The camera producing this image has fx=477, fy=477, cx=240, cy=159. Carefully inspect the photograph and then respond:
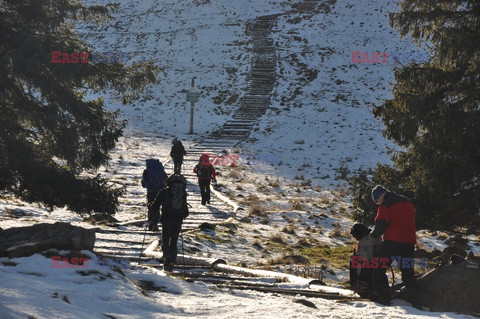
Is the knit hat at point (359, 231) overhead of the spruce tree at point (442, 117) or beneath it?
beneath

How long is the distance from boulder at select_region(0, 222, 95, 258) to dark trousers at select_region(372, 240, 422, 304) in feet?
14.9

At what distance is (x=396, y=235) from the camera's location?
23.4ft

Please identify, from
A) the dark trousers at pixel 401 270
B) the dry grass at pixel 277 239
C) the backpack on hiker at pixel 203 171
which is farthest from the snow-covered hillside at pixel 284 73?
the dark trousers at pixel 401 270

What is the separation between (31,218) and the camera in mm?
13039

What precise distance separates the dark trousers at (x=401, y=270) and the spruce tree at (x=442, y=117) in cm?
299

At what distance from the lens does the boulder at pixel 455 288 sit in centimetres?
671

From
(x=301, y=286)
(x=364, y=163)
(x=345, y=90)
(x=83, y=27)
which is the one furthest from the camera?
(x=83, y=27)

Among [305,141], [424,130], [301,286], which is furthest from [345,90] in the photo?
[301,286]

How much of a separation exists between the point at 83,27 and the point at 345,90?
29010mm

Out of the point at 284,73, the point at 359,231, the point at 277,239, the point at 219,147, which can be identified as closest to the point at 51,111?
the point at 359,231

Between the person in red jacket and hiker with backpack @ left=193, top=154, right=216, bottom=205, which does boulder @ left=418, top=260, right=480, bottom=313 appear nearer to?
the person in red jacket

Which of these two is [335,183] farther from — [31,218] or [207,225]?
[31,218]

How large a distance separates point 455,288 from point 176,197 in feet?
16.4

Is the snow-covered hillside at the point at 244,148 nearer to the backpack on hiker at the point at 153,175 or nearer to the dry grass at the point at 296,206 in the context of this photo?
the dry grass at the point at 296,206
